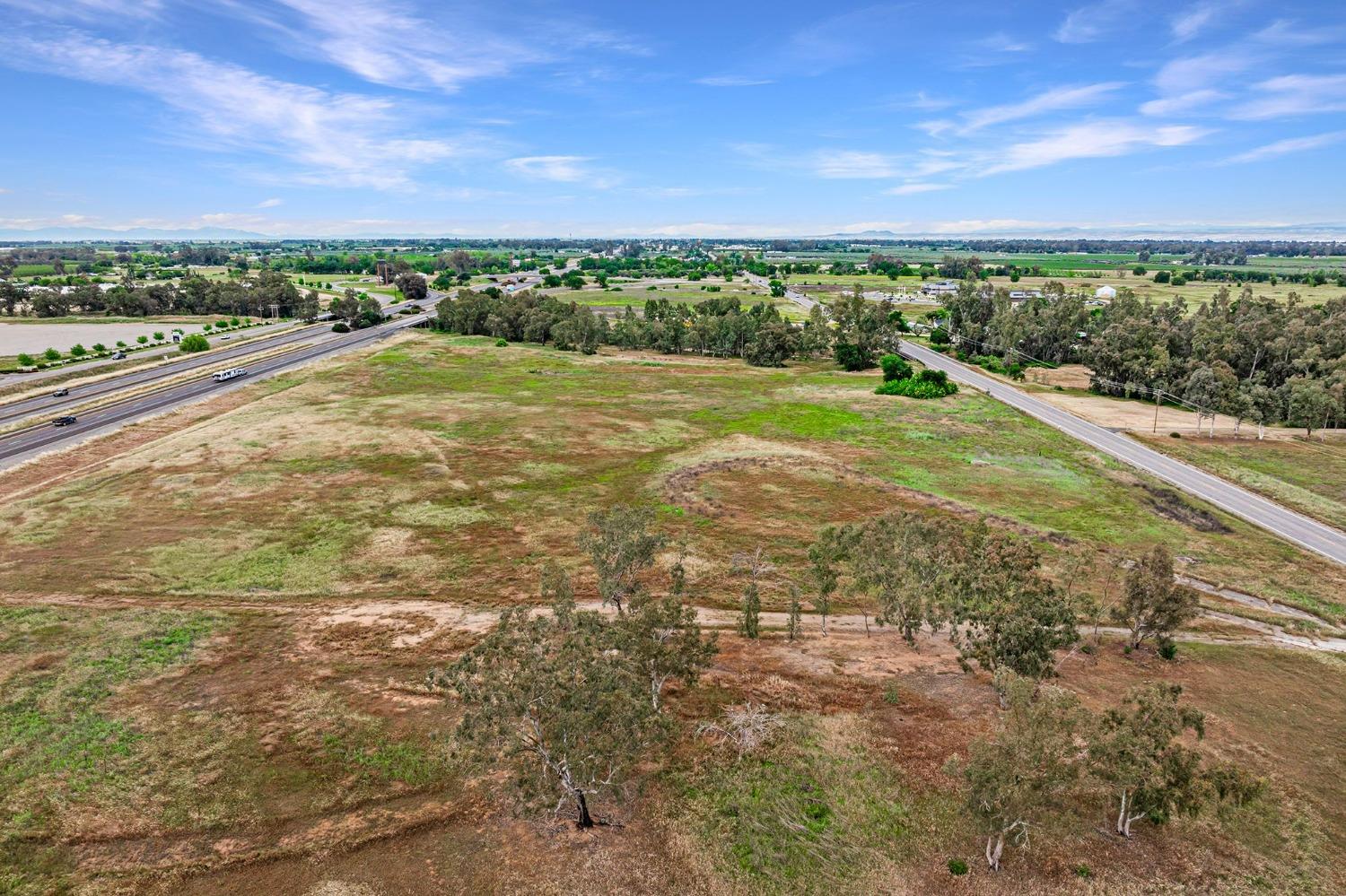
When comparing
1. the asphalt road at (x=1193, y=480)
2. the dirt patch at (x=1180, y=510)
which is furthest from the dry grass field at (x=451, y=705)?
the asphalt road at (x=1193, y=480)

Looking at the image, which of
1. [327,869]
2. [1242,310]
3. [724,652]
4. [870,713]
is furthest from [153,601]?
[1242,310]

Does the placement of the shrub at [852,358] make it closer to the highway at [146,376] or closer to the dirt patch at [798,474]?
the dirt patch at [798,474]

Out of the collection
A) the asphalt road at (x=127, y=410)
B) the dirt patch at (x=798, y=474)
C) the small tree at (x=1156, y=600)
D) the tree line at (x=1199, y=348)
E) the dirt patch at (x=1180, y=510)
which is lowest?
the dirt patch at (x=1180, y=510)

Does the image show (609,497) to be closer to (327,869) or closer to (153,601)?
(153,601)

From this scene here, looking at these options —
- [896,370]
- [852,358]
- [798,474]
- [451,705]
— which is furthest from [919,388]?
[451,705]

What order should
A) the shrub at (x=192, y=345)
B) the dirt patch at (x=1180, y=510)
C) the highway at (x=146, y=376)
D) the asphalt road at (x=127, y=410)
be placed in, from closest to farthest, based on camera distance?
the dirt patch at (x=1180, y=510), the asphalt road at (x=127, y=410), the highway at (x=146, y=376), the shrub at (x=192, y=345)

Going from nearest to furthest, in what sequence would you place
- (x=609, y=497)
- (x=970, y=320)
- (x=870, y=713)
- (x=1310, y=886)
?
(x=1310, y=886)
(x=870, y=713)
(x=609, y=497)
(x=970, y=320)

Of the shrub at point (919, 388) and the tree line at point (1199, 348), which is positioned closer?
the tree line at point (1199, 348)

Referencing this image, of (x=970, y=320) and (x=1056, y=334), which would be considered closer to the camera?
(x=1056, y=334)
